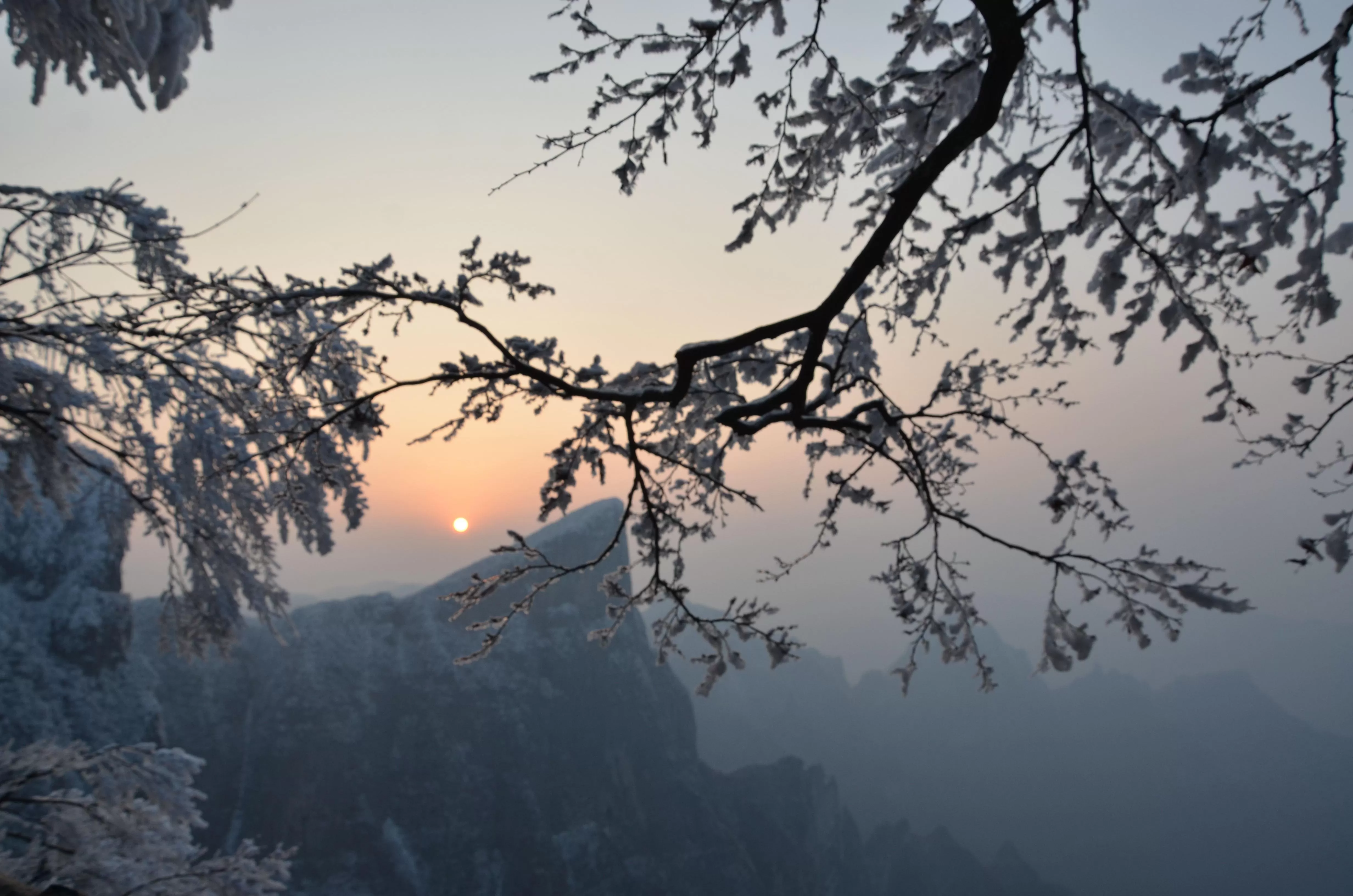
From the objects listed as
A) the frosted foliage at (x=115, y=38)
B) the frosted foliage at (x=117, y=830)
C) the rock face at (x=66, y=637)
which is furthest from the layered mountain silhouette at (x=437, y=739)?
the frosted foliage at (x=115, y=38)

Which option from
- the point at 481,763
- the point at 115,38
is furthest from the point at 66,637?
the point at 115,38

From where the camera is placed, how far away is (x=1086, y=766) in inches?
4006

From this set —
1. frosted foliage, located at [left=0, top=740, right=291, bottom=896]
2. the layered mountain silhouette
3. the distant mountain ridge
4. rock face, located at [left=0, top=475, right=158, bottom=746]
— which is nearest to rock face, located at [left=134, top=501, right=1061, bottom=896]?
the layered mountain silhouette

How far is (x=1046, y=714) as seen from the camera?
11869cm

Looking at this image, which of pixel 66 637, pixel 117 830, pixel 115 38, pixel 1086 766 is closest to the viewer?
pixel 115 38

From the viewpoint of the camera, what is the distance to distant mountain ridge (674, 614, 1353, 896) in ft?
263

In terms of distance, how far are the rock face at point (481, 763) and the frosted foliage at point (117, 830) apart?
21574mm

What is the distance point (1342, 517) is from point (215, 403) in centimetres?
674

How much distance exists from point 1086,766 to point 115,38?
13763 centimetres

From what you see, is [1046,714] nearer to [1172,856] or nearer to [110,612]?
[1172,856]

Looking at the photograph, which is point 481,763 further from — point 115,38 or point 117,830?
point 115,38

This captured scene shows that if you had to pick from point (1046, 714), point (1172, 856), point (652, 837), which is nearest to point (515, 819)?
point (652, 837)

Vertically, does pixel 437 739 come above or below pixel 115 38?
below

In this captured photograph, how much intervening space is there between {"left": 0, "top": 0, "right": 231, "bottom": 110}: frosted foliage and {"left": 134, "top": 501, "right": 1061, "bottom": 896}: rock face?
2655cm
